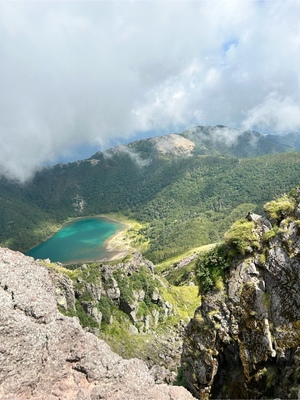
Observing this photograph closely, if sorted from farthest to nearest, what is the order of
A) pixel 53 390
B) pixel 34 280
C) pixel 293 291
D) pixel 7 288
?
1. pixel 293 291
2. pixel 34 280
3. pixel 7 288
4. pixel 53 390

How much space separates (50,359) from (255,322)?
64.4ft

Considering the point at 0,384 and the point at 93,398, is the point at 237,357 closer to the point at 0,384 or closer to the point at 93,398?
the point at 93,398

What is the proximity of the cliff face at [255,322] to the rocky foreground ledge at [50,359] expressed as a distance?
12603 mm

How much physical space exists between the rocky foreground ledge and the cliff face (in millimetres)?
12603

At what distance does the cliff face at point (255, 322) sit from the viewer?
2559 centimetres

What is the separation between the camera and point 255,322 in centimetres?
2778

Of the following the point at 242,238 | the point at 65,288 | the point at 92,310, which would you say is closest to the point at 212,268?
the point at 242,238

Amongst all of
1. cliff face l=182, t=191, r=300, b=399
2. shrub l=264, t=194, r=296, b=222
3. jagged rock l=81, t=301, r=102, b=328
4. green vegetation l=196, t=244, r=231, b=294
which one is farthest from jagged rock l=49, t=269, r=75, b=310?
shrub l=264, t=194, r=296, b=222

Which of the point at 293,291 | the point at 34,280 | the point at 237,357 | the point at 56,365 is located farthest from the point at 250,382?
the point at 34,280

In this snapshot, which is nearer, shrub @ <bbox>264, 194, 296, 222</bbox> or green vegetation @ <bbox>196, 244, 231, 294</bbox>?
shrub @ <bbox>264, 194, 296, 222</bbox>

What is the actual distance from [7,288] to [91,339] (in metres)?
6.03

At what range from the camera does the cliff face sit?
25594 mm

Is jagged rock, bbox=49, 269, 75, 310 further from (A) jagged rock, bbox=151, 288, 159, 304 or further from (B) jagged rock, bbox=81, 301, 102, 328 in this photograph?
(A) jagged rock, bbox=151, 288, 159, 304

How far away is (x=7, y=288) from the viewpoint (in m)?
17.3
